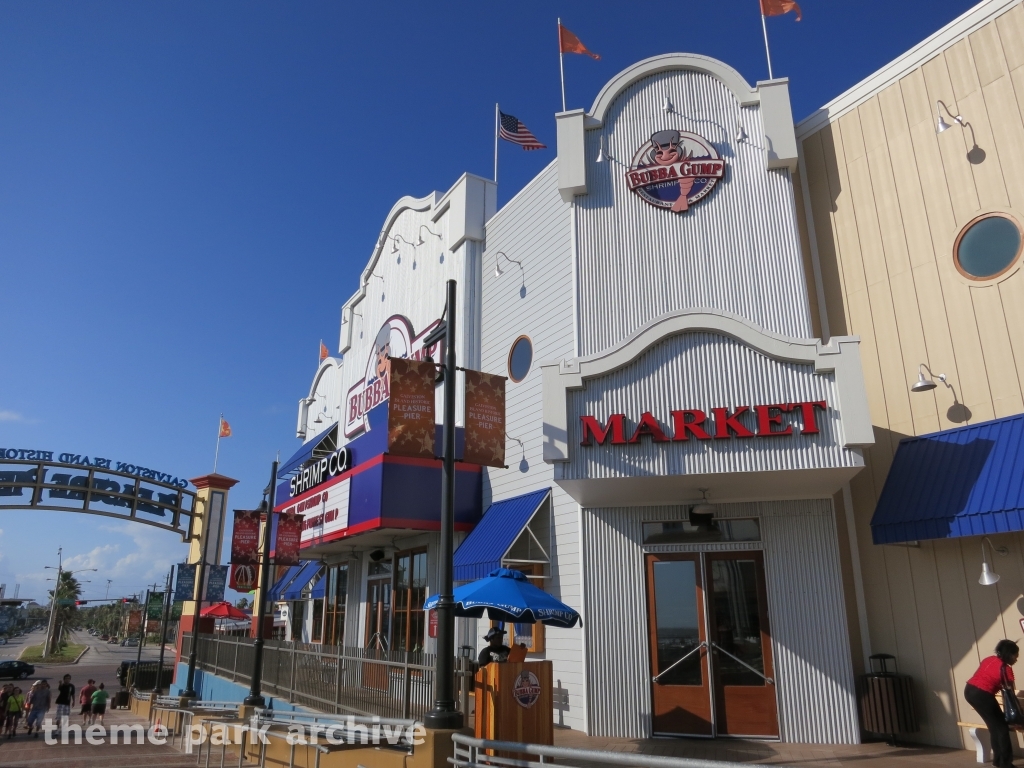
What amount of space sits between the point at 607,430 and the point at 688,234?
4662mm

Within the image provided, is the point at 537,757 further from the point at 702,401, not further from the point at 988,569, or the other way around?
the point at 988,569

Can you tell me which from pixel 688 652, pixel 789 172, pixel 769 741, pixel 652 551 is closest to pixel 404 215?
pixel 789 172

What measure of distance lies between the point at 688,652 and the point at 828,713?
2.13 meters

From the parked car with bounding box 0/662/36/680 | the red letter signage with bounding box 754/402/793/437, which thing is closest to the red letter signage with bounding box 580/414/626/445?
the red letter signage with bounding box 754/402/793/437

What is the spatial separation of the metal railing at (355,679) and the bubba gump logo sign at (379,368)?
6.77 m

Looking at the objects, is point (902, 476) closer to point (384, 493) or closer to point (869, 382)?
point (869, 382)

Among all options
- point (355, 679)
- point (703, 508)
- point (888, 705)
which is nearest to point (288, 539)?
point (355, 679)

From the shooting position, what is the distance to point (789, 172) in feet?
43.5

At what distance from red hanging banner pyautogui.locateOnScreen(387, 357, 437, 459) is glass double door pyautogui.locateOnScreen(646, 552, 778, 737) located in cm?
471

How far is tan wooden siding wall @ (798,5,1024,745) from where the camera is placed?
34.0 feet

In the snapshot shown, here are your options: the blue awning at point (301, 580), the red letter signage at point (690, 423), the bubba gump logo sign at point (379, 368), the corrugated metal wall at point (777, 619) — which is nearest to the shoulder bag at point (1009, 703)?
the corrugated metal wall at point (777, 619)

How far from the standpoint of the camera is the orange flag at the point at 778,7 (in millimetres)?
14383

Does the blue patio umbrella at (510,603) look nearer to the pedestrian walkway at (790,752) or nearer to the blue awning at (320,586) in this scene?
the pedestrian walkway at (790,752)

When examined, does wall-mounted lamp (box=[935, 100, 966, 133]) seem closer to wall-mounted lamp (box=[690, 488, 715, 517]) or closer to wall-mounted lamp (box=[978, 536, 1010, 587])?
wall-mounted lamp (box=[978, 536, 1010, 587])
